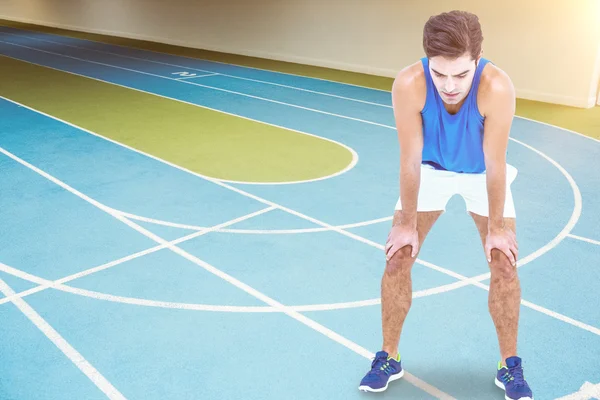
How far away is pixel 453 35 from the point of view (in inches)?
95.2

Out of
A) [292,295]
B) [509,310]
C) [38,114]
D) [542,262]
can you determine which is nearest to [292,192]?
[292,295]

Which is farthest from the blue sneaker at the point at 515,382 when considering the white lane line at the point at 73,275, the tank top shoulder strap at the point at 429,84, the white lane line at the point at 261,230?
the white lane line at the point at 73,275

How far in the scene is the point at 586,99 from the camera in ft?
33.7

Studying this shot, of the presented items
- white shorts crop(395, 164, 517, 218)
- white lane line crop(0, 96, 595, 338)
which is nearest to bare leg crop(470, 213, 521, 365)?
white shorts crop(395, 164, 517, 218)

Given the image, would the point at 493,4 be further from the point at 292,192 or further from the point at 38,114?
the point at 38,114

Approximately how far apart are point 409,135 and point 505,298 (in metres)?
0.95

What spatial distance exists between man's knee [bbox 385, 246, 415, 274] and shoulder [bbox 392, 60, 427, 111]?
2.36 feet

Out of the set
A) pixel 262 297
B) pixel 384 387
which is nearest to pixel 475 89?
pixel 384 387

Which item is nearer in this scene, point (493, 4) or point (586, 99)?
point (586, 99)

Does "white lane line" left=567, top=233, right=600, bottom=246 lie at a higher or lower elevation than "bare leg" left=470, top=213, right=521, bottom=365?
lower

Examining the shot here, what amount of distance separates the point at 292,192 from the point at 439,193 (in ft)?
10.8

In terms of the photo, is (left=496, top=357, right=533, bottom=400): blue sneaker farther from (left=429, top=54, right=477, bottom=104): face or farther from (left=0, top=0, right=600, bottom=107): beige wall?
(left=0, top=0, right=600, bottom=107): beige wall

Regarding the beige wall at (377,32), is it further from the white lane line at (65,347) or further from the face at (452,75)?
the white lane line at (65,347)

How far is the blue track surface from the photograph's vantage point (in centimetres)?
340
